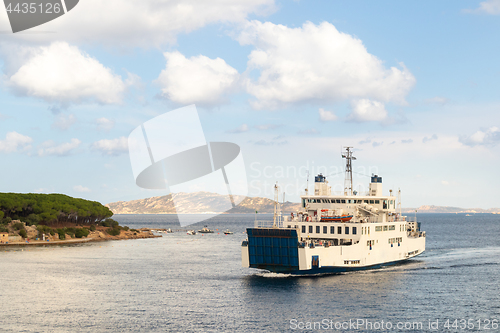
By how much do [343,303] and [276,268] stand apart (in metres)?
12.2

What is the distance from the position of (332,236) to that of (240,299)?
17.1 m

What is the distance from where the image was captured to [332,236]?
57625mm

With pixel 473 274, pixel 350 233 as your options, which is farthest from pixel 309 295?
pixel 473 274

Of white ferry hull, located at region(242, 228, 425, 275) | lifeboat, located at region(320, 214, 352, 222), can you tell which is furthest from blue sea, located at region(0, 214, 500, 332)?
lifeboat, located at region(320, 214, 352, 222)

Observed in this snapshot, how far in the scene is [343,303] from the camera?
42625 mm

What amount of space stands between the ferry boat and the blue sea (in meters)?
1.85

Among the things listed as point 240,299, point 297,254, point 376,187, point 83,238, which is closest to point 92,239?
point 83,238

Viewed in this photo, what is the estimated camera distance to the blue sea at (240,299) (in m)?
37.0

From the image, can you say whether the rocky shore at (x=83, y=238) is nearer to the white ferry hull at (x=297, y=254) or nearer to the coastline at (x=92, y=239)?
the coastline at (x=92, y=239)

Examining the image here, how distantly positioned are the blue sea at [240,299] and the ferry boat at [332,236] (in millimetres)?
1852

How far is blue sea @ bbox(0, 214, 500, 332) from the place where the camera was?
37.0 metres

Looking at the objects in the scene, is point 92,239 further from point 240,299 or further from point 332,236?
point 240,299

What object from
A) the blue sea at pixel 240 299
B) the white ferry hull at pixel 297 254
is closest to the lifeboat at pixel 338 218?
the white ferry hull at pixel 297 254

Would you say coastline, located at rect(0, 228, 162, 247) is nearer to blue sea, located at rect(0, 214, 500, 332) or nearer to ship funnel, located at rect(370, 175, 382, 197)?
blue sea, located at rect(0, 214, 500, 332)
